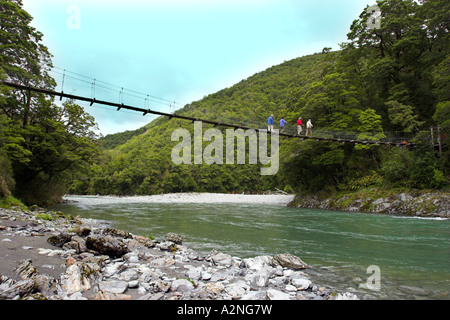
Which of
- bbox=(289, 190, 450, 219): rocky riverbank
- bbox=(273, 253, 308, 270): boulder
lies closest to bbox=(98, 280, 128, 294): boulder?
bbox=(273, 253, 308, 270): boulder

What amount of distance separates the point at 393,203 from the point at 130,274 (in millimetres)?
17453

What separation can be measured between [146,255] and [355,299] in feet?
12.6

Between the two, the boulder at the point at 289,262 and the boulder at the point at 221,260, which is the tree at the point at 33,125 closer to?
the boulder at the point at 221,260

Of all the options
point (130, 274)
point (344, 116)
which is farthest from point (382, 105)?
point (130, 274)

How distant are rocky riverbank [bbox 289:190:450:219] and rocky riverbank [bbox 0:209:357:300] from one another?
1336 cm

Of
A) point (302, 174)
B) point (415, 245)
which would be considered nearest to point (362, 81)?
point (302, 174)

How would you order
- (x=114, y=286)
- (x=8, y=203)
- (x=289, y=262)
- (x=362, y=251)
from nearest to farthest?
(x=114, y=286) → (x=289, y=262) → (x=362, y=251) → (x=8, y=203)

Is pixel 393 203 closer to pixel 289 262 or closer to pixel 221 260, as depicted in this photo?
pixel 289 262

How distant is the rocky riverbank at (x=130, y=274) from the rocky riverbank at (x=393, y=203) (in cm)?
1336

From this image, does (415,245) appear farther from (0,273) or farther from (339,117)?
(339,117)

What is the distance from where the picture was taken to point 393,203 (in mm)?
16172

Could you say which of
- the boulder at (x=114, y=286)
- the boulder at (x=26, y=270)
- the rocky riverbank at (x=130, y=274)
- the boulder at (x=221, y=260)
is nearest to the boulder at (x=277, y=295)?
the rocky riverbank at (x=130, y=274)

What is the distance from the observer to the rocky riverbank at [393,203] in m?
13.9

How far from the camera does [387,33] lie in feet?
70.3
